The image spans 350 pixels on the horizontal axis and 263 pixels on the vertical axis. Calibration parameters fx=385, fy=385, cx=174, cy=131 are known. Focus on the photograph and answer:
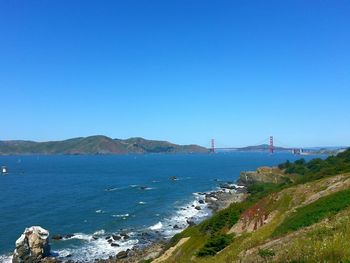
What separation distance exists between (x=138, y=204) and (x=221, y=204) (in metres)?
21.2

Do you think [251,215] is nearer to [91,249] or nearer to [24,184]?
[91,249]

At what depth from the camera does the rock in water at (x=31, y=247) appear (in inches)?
2105

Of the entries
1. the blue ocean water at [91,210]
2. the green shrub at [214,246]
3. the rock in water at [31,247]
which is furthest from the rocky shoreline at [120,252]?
the green shrub at [214,246]

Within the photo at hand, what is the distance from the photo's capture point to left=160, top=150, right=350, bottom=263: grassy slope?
1315cm

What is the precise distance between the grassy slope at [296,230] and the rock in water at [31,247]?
65.7 ft

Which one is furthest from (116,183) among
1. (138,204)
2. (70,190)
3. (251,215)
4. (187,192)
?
(251,215)

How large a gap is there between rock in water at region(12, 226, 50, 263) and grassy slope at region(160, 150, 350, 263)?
20.0m

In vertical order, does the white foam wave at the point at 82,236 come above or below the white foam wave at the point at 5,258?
above

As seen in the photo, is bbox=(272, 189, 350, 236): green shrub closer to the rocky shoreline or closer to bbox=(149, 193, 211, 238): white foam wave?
the rocky shoreline

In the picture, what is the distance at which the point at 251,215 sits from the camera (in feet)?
123

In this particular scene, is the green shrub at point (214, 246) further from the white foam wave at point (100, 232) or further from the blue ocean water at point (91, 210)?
the white foam wave at point (100, 232)

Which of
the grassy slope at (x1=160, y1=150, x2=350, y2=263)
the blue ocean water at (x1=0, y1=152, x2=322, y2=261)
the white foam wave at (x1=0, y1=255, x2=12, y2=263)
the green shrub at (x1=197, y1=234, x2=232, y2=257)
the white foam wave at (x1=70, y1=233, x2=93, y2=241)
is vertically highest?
the grassy slope at (x1=160, y1=150, x2=350, y2=263)

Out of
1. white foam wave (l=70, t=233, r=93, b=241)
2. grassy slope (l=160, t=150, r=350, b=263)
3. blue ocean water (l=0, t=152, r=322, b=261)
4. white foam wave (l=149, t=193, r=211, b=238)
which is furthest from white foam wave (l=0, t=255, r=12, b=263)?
white foam wave (l=149, t=193, r=211, b=238)

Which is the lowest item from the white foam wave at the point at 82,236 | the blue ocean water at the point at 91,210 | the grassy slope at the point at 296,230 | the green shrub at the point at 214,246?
the white foam wave at the point at 82,236
